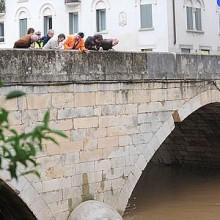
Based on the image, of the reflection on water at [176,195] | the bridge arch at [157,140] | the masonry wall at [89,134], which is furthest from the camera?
the reflection on water at [176,195]

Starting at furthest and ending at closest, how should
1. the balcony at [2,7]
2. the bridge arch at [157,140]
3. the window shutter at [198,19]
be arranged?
the balcony at [2,7], the window shutter at [198,19], the bridge arch at [157,140]

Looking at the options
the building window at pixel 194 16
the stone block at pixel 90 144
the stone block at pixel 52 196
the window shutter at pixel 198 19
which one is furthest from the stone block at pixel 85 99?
the window shutter at pixel 198 19

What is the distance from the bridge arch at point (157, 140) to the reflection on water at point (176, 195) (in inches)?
91.6

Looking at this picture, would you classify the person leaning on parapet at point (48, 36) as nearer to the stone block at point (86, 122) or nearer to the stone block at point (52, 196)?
the stone block at point (86, 122)

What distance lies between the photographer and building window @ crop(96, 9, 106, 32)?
2533 cm

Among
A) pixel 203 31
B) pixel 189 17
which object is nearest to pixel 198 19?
pixel 203 31

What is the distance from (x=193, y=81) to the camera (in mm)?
11305

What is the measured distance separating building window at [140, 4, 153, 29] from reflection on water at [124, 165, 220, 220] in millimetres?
7700

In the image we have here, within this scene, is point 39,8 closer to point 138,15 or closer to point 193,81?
point 138,15

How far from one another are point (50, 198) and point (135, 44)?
1718cm

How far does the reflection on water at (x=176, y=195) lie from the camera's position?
39.6ft

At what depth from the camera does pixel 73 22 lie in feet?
86.8

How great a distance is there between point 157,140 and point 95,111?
1.74 metres

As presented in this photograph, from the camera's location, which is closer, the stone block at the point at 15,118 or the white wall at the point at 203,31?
the stone block at the point at 15,118
